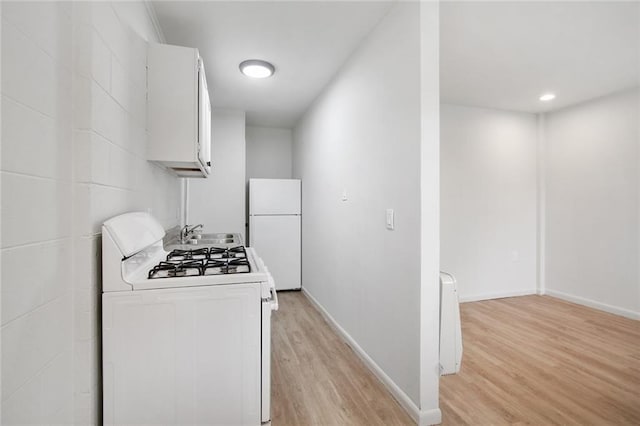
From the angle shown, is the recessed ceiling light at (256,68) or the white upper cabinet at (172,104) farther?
the recessed ceiling light at (256,68)

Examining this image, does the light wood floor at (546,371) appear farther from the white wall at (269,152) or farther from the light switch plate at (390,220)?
the white wall at (269,152)

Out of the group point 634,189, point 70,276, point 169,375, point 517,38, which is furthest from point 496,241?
point 70,276

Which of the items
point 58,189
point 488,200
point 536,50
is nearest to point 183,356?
point 58,189

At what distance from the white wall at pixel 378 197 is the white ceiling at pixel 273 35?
16 cm

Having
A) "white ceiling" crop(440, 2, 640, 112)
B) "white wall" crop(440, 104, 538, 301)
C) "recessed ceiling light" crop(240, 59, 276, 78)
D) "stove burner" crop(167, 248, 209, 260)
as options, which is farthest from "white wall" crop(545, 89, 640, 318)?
"stove burner" crop(167, 248, 209, 260)

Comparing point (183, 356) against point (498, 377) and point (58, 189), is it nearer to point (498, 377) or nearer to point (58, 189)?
point (58, 189)

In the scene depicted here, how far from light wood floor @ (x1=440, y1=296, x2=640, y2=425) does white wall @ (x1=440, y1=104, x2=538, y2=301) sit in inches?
25.6

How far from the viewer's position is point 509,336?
9.52 ft

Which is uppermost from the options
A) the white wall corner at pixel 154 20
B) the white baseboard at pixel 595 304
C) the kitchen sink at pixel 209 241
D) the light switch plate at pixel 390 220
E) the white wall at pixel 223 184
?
the white wall corner at pixel 154 20

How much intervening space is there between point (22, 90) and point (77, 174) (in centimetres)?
35

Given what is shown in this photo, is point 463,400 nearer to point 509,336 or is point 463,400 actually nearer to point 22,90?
point 509,336

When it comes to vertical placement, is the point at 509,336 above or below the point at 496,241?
below

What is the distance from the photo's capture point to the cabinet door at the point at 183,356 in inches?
49.6

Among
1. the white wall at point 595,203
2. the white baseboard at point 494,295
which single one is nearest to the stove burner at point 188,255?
the white baseboard at point 494,295
